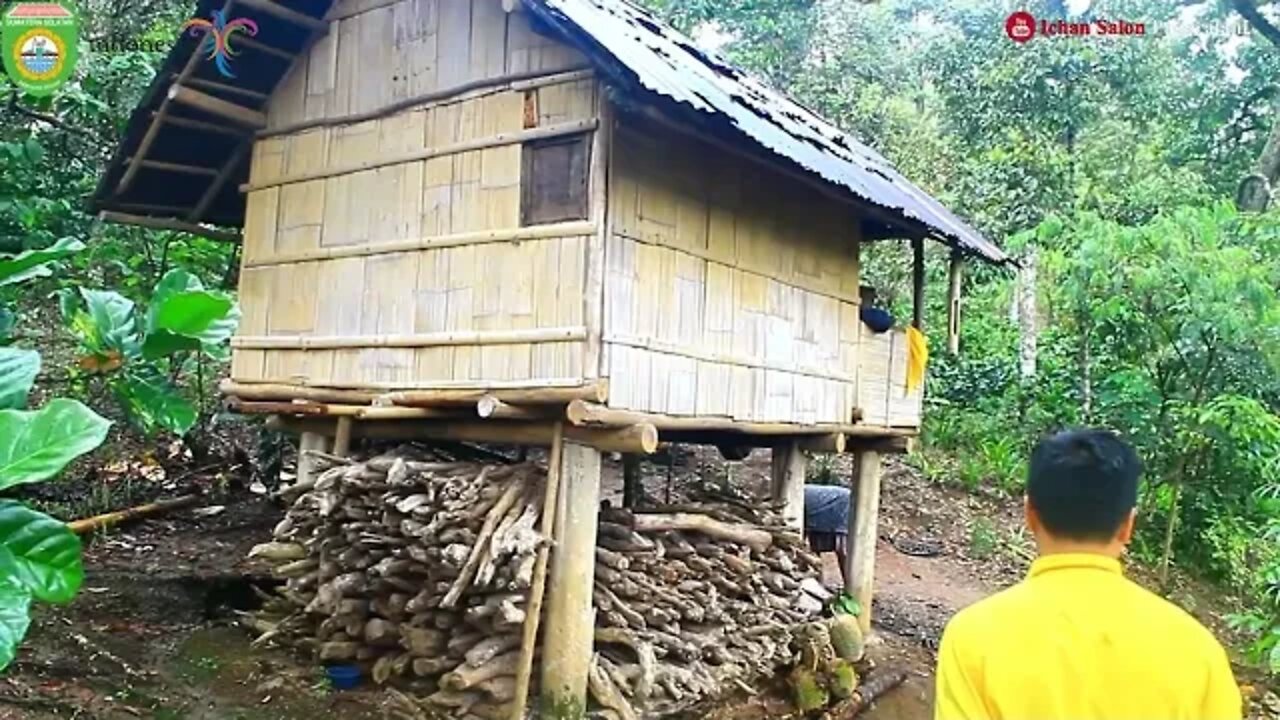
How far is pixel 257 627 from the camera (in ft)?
26.5

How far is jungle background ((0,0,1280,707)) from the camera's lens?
10.3m

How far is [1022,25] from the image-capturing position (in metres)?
14.7

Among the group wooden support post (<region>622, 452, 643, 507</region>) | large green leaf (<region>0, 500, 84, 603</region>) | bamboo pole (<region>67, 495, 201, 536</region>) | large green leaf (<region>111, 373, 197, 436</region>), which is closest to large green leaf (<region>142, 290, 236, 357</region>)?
large green leaf (<region>111, 373, 197, 436</region>)

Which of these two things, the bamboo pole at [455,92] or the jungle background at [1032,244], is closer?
the bamboo pole at [455,92]

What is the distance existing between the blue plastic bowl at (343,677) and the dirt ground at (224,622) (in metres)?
0.11

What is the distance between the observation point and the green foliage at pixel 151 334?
3.05m

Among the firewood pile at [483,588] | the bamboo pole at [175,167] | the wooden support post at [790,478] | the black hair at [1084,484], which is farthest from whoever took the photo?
the wooden support post at [790,478]

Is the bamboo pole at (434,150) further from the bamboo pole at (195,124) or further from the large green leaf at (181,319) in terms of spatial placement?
the large green leaf at (181,319)

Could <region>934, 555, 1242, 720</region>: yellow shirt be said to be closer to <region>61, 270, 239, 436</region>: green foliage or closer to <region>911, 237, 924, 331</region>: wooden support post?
<region>61, 270, 239, 436</region>: green foliage

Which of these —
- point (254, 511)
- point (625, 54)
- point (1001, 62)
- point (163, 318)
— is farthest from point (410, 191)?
point (1001, 62)

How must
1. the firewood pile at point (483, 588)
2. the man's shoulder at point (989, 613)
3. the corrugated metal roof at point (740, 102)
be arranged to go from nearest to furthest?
1. the man's shoulder at point (989, 613)
2. the corrugated metal roof at point (740, 102)
3. the firewood pile at point (483, 588)

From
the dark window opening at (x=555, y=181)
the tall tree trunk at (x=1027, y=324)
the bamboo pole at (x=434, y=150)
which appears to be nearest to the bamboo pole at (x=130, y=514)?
the bamboo pole at (x=434, y=150)

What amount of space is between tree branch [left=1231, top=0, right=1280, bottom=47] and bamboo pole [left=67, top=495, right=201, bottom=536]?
55.7 feet

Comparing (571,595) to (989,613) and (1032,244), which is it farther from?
(1032,244)
